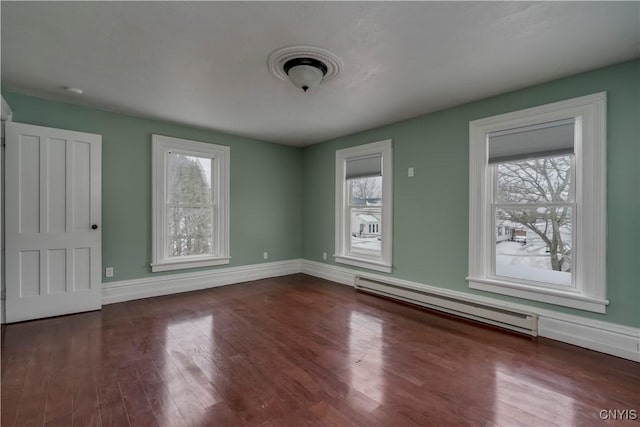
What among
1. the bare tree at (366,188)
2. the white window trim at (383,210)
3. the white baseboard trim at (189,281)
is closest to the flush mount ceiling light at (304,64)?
the white window trim at (383,210)

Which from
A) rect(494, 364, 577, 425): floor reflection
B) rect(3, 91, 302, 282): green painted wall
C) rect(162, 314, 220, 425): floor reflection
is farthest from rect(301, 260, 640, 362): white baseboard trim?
rect(3, 91, 302, 282): green painted wall

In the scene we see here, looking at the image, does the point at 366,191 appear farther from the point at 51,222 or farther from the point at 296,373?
the point at 51,222

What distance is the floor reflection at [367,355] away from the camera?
207 centimetres

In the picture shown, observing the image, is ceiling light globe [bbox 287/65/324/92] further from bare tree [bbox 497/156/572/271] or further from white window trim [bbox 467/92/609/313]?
bare tree [bbox 497/156/572/271]

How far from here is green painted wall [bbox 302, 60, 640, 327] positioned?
2500 mm

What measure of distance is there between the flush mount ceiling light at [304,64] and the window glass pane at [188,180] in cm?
254

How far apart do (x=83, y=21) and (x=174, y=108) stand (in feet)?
5.52

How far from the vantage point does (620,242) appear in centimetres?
254

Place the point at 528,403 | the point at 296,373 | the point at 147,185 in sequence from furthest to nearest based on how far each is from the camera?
the point at 147,185
the point at 296,373
the point at 528,403

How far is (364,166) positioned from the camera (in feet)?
15.9

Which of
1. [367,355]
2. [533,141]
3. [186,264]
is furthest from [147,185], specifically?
[533,141]

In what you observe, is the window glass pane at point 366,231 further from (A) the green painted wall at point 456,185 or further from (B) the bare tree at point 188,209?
(B) the bare tree at point 188,209

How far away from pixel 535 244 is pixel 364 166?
2578 mm

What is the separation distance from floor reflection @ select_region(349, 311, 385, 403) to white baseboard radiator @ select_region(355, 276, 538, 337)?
76cm
